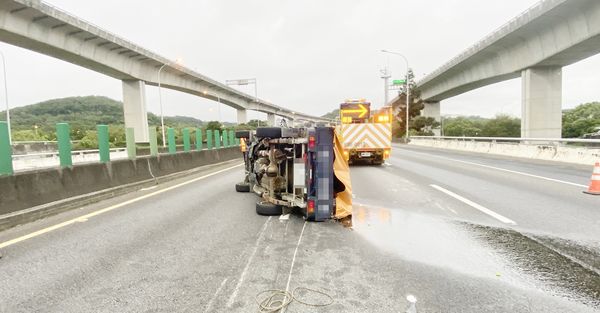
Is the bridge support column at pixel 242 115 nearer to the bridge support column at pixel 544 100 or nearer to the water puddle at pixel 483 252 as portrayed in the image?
the bridge support column at pixel 544 100

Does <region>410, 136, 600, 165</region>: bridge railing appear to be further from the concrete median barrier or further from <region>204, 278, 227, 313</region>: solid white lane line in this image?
the concrete median barrier

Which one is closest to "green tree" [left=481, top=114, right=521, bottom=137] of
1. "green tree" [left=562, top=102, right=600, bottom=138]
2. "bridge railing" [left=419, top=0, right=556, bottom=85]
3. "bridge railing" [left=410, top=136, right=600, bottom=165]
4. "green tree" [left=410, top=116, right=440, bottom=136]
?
"green tree" [left=562, top=102, right=600, bottom=138]

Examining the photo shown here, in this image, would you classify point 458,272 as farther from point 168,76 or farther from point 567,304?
point 168,76

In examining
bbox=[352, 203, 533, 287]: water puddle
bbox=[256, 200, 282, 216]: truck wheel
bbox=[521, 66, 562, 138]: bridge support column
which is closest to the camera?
bbox=[352, 203, 533, 287]: water puddle

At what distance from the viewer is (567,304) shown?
8.79 feet

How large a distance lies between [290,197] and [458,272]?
10.2 feet

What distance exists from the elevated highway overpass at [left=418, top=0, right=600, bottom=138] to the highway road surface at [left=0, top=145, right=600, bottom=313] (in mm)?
16502

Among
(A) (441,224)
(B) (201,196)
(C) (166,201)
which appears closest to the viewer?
(A) (441,224)

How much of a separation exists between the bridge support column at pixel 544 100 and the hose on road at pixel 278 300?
27060 mm

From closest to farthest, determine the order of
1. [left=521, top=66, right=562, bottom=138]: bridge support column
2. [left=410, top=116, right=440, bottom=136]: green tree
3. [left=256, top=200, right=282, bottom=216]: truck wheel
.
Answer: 1. [left=256, top=200, right=282, bottom=216]: truck wheel
2. [left=521, top=66, right=562, bottom=138]: bridge support column
3. [left=410, top=116, right=440, bottom=136]: green tree

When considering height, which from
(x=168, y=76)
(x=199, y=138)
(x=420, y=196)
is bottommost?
(x=420, y=196)

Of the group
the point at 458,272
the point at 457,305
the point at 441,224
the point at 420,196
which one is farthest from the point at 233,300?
the point at 420,196

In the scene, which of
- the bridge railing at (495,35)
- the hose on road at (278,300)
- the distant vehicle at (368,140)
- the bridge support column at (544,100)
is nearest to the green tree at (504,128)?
the bridge railing at (495,35)

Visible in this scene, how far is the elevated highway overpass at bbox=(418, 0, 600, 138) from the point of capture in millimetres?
17672
